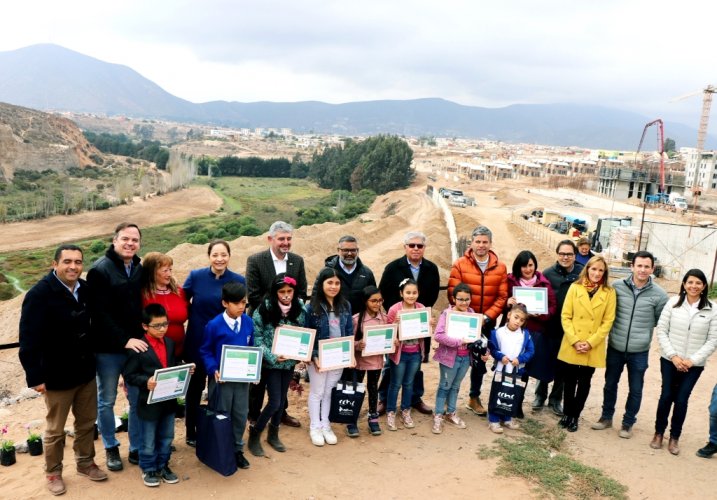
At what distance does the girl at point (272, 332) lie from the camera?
5.12 metres

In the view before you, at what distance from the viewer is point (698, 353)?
5523mm

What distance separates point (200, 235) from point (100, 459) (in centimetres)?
3602

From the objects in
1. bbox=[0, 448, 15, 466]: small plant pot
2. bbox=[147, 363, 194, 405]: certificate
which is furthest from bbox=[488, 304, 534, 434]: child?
bbox=[0, 448, 15, 466]: small plant pot

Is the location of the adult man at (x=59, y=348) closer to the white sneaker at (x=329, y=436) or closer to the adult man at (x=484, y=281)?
the white sneaker at (x=329, y=436)

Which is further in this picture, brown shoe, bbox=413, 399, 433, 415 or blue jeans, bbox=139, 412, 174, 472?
brown shoe, bbox=413, 399, 433, 415

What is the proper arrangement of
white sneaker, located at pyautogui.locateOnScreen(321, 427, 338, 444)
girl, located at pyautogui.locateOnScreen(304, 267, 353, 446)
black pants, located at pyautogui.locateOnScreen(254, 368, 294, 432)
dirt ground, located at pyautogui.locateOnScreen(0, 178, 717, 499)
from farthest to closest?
white sneaker, located at pyautogui.locateOnScreen(321, 427, 338, 444), girl, located at pyautogui.locateOnScreen(304, 267, 353, 446), black pants, located at pyautogui.locateOnScreen(254, 368, 294, 432), dirt ground, located at pyautogui.locateOnScreen(0, 178, 717, 499)

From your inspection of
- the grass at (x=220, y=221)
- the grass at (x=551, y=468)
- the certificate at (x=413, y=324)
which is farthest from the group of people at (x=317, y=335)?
the grass at (x=220, y=221)

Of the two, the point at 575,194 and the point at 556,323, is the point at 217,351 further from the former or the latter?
the point at 575,194

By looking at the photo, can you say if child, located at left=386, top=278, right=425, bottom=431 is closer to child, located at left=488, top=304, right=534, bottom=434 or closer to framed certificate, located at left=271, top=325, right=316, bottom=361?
child, located at left=488, top=304, right=534, bottom=434

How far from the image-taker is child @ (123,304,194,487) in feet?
14.9

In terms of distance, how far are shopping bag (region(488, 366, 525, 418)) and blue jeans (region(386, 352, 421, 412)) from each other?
2.90ft

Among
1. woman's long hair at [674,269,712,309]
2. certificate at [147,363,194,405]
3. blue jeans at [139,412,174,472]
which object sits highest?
woman's long hair at [674,269,712,309]

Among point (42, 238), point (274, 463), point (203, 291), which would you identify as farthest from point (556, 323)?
point (42, 238)

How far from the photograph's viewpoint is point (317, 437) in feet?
18.4
